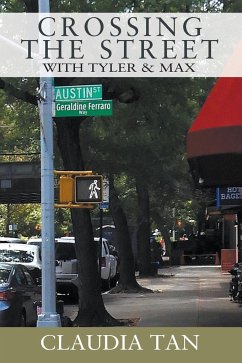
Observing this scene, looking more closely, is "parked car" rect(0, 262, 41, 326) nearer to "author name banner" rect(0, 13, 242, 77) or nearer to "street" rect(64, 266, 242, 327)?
"street" rect(64, 266, 242, 327)

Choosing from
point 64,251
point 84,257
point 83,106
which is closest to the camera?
point 83,106

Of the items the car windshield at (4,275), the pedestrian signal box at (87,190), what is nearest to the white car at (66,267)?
the car windshield at (4,275)

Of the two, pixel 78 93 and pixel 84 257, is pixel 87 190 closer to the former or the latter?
pixel 78 93

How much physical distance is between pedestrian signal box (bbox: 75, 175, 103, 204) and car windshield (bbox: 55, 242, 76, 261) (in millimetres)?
8819

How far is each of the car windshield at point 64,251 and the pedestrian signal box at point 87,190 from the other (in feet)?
28.9

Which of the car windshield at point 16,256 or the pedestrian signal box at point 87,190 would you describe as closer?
the pedestrian signal box at point 87,190

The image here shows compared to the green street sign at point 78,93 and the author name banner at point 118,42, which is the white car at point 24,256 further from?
the green street sign at point 78,93

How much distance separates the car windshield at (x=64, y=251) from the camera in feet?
63.3

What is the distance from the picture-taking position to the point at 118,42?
1220cm

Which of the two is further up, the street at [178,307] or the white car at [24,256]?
the white car at [24,256]

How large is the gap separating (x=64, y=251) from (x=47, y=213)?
958 centimetres

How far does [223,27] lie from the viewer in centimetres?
1317

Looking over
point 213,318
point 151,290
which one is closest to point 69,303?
point 151,290

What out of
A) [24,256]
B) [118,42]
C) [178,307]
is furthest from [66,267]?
[118,42]
